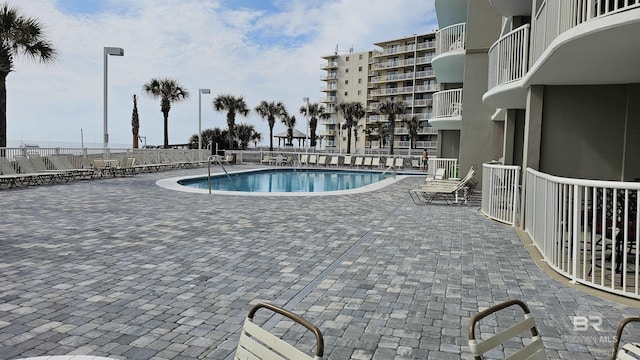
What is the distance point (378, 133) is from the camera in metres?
67.1

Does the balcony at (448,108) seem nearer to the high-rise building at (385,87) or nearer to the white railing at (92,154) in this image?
the white railing at (92,154)

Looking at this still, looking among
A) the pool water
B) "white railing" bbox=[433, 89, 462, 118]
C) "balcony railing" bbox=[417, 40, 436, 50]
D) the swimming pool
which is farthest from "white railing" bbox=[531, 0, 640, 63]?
"balcony railing" bbox=[417, 40, 436, 50]

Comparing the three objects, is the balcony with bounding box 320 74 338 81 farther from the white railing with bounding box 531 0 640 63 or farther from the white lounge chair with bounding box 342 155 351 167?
the white railing with bounding box 531 0 640 63

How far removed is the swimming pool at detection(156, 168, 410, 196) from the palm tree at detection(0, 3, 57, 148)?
642cm

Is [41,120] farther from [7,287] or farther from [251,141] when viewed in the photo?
[251,141]

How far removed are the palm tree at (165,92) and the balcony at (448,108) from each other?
21.5m

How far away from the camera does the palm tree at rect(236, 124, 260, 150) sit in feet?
165

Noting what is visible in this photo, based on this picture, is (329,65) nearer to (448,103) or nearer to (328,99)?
(328,99)

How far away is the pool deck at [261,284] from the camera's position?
3.40 meters

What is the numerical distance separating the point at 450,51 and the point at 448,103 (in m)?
2.09

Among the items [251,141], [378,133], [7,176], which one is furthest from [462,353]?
[378,133]

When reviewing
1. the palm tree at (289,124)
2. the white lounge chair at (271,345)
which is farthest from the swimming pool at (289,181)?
the palm tree at (289,124)

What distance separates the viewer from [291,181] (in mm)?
22969

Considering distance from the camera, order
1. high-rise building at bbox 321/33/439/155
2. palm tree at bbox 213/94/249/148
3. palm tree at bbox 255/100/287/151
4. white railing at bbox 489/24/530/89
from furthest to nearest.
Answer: high-rise building at bbox 321/33/439/155
palm tree at bbox 255/100/287/151
palm tree at bbox 213/94/249/148
white railing at bbox 489/24/530/89
